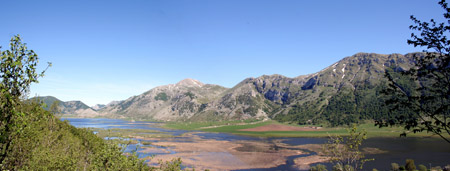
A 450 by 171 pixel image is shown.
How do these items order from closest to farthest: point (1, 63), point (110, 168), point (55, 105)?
1. point (1, 63)
2. point (110, 168)
3. point (55, 105)

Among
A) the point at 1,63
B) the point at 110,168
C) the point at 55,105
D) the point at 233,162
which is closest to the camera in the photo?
the point at 1,63

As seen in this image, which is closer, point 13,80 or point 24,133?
point 13,80

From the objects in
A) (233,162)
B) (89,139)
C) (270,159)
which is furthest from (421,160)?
(89,139)

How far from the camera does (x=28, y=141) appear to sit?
25.6 meters

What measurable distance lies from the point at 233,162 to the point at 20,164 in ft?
274

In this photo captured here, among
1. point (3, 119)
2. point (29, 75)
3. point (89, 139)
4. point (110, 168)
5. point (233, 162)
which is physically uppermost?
point (29, 75)

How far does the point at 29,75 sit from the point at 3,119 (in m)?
2.25

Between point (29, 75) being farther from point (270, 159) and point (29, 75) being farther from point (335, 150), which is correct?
point (270, 159)

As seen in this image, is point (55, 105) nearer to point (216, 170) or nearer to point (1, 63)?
point (1, 63)

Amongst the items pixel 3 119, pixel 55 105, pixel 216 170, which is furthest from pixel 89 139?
pixel 3 119

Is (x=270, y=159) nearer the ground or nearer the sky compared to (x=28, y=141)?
nearer the ground

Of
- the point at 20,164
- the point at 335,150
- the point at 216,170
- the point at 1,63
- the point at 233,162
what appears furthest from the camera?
the point at 233,162

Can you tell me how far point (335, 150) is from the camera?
91.2ft

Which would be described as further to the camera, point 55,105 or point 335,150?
point 55,105
